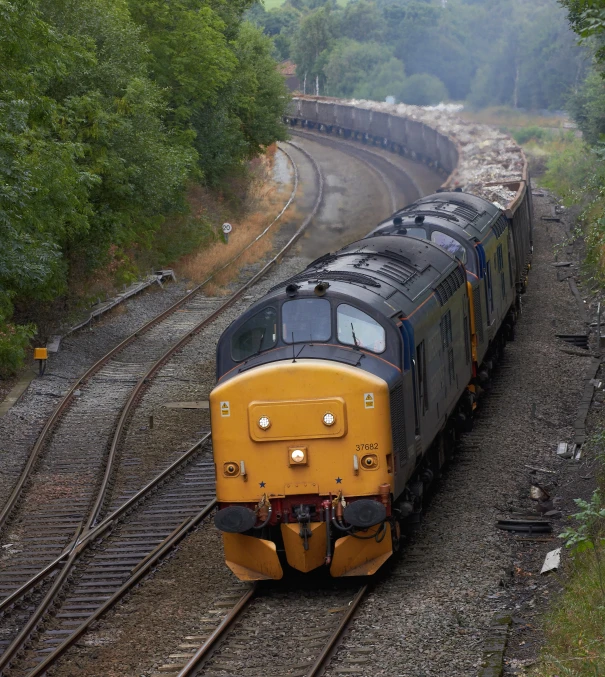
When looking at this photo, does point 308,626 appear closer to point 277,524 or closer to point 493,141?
point 277,524

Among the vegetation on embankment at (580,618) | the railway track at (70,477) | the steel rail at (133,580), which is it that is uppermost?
the vegetation on embankment at (580,618)

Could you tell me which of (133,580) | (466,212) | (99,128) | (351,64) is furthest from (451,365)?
(351,64)

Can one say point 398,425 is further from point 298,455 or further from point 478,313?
point 478,313

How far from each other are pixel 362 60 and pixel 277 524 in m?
90.3

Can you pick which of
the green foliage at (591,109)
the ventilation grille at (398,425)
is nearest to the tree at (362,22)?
the green foliage at (591,109)

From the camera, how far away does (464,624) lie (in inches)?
406

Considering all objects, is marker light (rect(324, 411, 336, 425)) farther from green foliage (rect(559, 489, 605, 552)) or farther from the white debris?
the white debris

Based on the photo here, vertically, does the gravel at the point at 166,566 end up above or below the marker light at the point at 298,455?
below

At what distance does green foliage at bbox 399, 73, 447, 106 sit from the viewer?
297 feet

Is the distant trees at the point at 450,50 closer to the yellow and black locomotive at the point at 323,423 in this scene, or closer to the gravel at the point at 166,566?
the gravel at the point at 166,566

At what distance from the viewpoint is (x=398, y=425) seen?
11.6 metres

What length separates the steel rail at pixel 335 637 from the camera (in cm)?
948

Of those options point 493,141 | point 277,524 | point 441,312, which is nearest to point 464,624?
point 277,524

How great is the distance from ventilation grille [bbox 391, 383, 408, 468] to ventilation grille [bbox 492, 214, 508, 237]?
10.7 m
